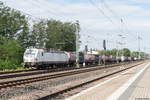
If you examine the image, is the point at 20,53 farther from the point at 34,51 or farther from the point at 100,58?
the point at 100,58

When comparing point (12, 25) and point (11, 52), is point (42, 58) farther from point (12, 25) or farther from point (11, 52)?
point (12, 25)

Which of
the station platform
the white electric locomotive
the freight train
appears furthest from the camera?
the freight train

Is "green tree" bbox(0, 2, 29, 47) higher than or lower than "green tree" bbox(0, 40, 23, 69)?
higher

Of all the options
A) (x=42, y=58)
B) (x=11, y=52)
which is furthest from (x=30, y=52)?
(x=11, y=52)

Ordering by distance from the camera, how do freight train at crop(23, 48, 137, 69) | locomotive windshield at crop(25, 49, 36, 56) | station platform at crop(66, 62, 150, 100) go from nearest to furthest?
station platform at crop(66, 62, 150, 100)
freight train at crop(23, 48, 137, 69)
locomotive windshield at crop(25, 49, 36, 56)

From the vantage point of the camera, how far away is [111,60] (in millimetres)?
105438

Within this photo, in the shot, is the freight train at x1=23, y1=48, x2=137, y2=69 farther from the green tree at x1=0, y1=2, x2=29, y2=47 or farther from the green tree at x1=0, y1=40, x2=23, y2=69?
the green tree at x1=0, y1=2, x2=29, y2=47

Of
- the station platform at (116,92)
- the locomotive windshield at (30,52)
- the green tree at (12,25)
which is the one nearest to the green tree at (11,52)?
the locomotive windshield at (30,52)

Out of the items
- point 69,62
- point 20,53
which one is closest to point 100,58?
point 69,62

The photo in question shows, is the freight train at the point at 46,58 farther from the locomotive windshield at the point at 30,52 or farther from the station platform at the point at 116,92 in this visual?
the station platform at the point at 116,92

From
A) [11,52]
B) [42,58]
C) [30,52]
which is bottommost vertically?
[42,58]

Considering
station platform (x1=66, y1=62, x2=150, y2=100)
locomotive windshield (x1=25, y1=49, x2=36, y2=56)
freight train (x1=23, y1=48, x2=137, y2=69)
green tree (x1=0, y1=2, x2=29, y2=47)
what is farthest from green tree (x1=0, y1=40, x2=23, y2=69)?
station platform (x1=66, y1=62, x2=150, y2=100)

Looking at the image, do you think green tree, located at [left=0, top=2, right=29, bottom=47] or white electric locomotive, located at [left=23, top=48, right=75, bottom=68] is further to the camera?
green tree, located at [left=0, top=2, right=29, bottom=47]

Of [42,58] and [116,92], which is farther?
[42,58]
